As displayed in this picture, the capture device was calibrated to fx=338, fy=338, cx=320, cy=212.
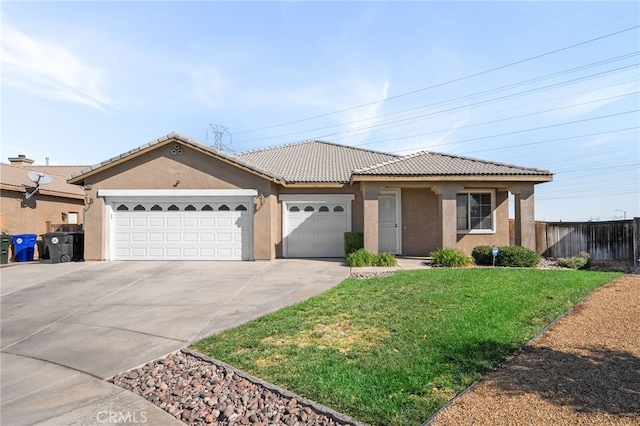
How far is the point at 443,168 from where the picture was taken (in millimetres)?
13414

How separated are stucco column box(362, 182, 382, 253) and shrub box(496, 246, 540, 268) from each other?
4.40m

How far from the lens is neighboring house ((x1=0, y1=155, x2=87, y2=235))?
50.4ft

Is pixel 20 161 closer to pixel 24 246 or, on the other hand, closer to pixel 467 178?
pixel 24 246

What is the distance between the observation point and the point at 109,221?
44.2 feet

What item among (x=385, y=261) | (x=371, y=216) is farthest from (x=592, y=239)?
(x=371, y=216)

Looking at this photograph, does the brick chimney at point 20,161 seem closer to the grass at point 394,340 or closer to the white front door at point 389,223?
the white front door at point 389,223

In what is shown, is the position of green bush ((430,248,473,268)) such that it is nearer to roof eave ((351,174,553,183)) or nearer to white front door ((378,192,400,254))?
white front door ((378,192,400,254))

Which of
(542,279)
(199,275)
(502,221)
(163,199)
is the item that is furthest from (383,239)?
(163,199)

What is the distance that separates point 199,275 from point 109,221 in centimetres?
566

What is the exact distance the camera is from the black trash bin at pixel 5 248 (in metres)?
13.9

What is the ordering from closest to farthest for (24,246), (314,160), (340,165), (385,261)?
(385,261), (24,246), (340,165), (314,160)

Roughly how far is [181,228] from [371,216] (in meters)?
7.52

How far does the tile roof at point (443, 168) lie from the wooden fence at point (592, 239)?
13.4 ft

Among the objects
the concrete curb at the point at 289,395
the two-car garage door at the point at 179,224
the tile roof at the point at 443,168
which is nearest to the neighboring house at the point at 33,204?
the two-car garage door at the point at 179,224
